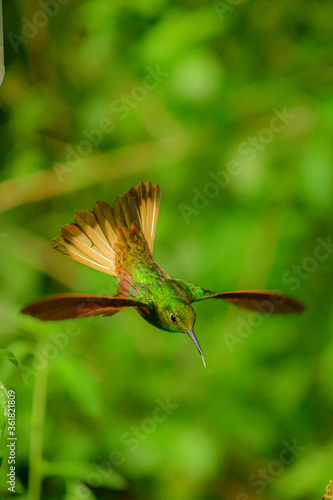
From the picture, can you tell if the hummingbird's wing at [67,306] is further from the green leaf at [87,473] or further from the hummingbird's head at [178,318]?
the green leaf at [87,473]

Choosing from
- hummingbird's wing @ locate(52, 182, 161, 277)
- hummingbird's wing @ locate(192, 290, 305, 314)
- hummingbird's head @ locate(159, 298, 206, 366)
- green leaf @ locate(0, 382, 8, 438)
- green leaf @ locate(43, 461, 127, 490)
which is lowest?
green leaf @ locate(43, 461, 127, 490)

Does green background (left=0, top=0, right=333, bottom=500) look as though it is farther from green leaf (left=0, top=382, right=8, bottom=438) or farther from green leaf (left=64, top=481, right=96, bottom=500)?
green leaf (left=0, top=382, right=8, bottom=438)

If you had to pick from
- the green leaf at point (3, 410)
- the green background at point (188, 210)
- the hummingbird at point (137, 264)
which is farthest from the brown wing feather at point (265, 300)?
the green background at point (188, 210)

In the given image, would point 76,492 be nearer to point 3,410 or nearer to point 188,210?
point 3,410

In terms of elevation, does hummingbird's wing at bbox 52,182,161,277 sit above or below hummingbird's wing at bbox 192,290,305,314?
above

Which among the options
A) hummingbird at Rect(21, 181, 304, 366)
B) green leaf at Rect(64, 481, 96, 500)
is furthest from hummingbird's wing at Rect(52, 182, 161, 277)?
green leaf at Rect(64, 481, 96, 500)

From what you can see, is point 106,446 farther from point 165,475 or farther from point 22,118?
point 22,118

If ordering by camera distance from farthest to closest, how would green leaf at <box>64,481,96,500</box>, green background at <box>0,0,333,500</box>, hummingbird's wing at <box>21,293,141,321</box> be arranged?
green background at <box>0,0,333,500</box> < green leaf at <box>64,481,96,500</box> < hummingbird's wing at <box>21,293,141,321</box>
